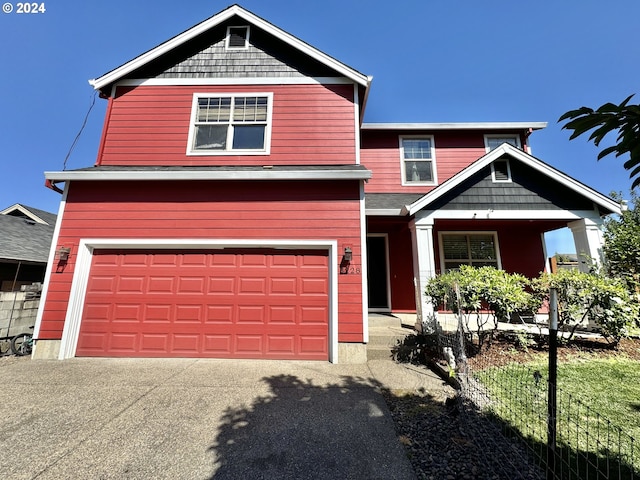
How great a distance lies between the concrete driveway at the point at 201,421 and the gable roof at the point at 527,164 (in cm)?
387

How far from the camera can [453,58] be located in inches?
387

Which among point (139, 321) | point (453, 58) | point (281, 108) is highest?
point (453, 58)

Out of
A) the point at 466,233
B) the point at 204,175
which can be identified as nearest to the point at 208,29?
the point at 204,175

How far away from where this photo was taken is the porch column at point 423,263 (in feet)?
19.7

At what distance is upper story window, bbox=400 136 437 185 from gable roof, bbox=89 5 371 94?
3.10 m

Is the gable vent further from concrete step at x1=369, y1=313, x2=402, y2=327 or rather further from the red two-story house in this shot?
concrete step at x1=369, y1=313, x2=402, y2=327

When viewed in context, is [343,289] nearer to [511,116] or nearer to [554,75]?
[511,116]

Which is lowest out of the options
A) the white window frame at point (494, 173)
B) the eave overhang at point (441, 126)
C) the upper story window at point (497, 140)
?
the white window frame at point (494, 173)

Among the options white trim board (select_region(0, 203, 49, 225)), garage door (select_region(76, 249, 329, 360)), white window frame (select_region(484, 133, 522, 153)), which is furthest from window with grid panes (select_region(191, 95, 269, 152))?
white trim board (select_region(0, 203, 49, 225))

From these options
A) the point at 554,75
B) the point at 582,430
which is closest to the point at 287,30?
the point at 554,75

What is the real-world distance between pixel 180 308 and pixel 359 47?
10.5 meters

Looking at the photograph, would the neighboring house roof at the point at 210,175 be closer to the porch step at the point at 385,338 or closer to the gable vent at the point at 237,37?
the porch step at the point at 385,338

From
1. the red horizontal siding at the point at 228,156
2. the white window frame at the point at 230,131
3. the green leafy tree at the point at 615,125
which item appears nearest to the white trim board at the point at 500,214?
the red horizontal siding at the point at 228,156

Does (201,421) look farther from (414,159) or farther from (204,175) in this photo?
(414,159)
